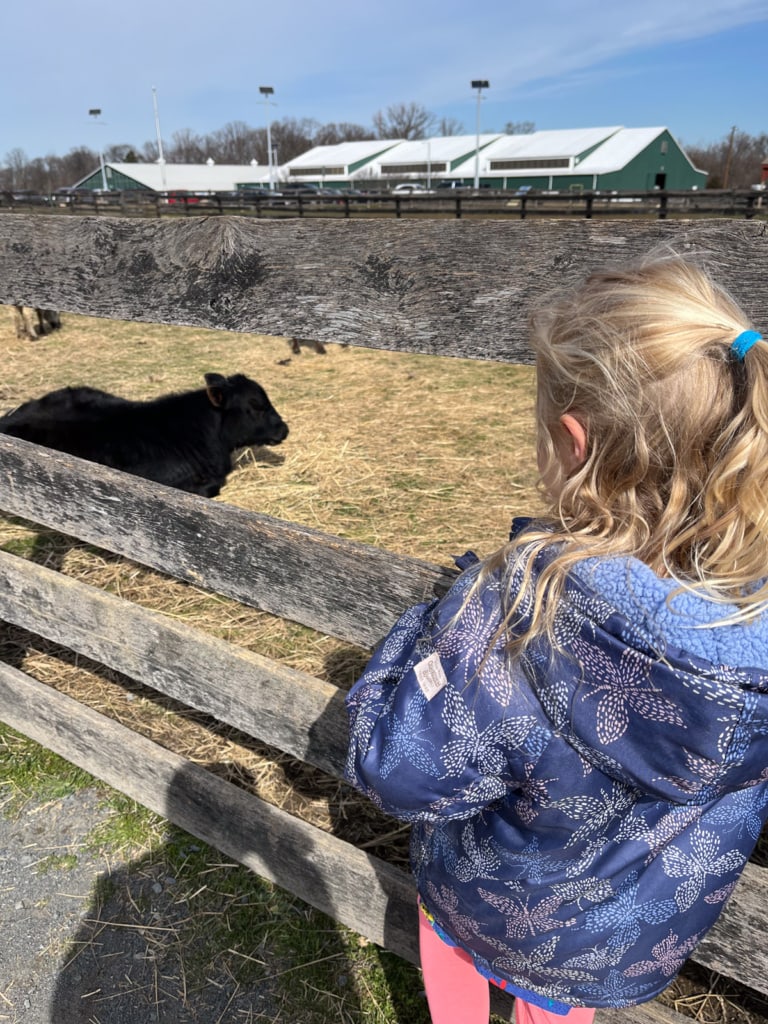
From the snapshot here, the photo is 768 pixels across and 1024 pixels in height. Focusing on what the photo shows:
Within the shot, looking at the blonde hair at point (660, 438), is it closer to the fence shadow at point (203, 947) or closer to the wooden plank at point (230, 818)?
the wooden plank at point (230, 818)

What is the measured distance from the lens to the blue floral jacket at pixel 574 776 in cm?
108

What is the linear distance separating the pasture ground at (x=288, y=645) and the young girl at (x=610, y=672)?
3.48ft

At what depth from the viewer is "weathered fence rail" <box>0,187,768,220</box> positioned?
19781 millimetres

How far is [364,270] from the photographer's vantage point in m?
1.80

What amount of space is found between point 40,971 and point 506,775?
1899 mm

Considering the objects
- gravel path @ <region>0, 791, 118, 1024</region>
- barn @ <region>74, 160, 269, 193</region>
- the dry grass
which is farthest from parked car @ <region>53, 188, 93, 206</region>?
barn @ <region>74, 160, 269, 193</region>

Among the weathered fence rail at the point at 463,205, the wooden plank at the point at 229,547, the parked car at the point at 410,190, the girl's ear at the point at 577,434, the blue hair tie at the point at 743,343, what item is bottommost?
the wooden plank at the point at 229,547

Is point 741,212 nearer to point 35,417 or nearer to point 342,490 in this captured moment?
point 342,490

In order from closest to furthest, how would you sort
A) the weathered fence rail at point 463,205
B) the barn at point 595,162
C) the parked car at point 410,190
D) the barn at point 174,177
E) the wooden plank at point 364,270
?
the wooden plank at point 364,270
the weathered fence rail at point 463,205
the parked car at point 410,190
the barn at point 595,162
the barn at point 174,177

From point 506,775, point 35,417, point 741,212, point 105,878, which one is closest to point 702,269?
point 506,775

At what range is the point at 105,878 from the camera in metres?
2.59

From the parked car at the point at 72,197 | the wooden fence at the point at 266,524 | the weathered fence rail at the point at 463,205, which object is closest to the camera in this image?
the wooden fence at the point at 266,524

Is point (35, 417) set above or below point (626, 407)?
below

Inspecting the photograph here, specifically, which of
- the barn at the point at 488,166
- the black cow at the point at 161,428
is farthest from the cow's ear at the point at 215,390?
the barn at the point at 488,166
